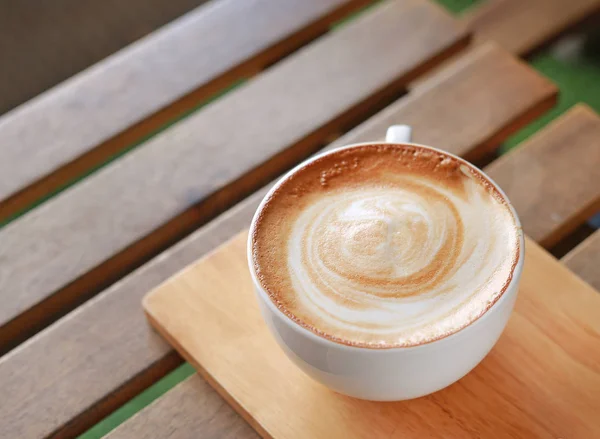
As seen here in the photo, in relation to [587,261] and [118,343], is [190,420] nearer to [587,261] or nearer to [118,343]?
[118,343]

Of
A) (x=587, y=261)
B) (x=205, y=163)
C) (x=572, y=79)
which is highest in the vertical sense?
(x=205, y=163)

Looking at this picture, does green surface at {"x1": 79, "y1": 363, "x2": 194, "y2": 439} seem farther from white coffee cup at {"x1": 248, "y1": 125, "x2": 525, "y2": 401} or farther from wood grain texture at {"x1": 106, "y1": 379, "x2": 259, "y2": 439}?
white coffee cup at {"x1": 248, "y1": 125, "x2": 525, "y2": 401}

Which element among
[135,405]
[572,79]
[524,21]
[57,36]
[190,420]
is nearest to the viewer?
[190,420]

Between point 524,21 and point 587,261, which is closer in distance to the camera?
point 587,261

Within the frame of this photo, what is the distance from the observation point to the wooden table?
0.64 metres

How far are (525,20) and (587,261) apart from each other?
36 centimetres

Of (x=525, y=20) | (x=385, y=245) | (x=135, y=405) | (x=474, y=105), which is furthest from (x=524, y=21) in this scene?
(x=135, y=405)

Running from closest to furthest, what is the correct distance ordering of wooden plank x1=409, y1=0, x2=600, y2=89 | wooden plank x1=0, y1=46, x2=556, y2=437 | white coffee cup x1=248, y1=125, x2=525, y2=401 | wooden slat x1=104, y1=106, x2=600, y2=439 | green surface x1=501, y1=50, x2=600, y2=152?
white coffee cup x1=248, y1=125, x2=525, y2=401
wooden plank x1=0, y1=46, x2=556, y2=437
wooden slat x1=104, y1=106, x2=600, y2=439
wooden plank x1=409, y1=0, x2=600, y2=89
green surface x1=501, y1=50, x2=600, y2=152

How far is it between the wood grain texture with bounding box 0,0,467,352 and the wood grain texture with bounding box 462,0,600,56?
0.07m

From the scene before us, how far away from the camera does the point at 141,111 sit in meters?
0.82

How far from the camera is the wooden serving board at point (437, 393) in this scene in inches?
22.1

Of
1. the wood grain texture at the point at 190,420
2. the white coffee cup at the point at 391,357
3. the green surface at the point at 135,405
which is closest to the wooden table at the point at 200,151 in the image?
the wood grain texture at the point at 190,420

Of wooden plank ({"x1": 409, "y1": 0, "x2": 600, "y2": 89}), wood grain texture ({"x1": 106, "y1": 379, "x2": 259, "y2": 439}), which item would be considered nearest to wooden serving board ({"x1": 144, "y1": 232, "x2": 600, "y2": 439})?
wood grain texture ({"x1": 106, "y1": 379, "x2": 259, "y2": 439})

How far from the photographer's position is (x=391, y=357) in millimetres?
491
